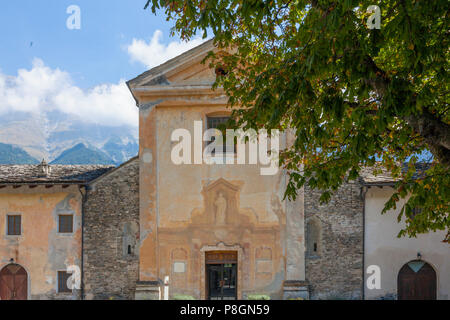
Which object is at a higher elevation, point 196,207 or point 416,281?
point 196,207

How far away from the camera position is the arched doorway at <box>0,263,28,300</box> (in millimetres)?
14109

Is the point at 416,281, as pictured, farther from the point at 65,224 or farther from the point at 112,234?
the point at 65,224

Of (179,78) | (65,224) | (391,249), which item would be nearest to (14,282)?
(65,224)

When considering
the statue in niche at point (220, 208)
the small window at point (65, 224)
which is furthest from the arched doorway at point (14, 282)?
the statue in niche at point (220, 208)

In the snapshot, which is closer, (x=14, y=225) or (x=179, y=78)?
(x=179, y=78)

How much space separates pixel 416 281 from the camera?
13.3 meters

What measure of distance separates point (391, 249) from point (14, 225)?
14.1m

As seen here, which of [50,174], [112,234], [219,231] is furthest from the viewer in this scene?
[50,174]

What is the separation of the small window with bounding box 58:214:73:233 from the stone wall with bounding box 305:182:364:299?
8.87 m

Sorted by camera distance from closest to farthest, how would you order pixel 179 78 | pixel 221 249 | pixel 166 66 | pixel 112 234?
pixel 221 249, pixel 166 66, pixel 179 78, pixel 112 234
